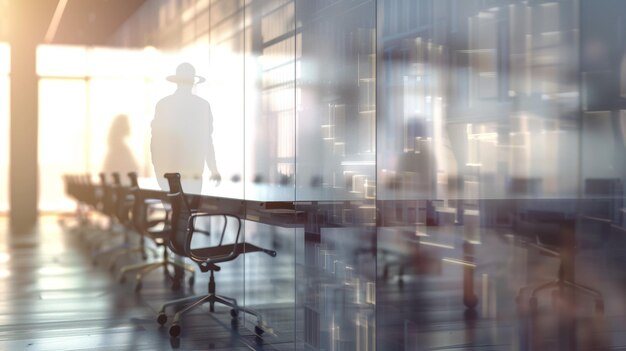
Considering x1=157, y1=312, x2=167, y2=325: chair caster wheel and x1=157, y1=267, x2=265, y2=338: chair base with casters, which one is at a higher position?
x1=157, y1=267, x2=265, y2=338: chair base with casters

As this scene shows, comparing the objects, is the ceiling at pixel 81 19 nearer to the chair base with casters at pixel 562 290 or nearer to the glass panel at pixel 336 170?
the glass panel at pixel 336 170

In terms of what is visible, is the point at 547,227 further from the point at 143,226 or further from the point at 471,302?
the point at 143,226

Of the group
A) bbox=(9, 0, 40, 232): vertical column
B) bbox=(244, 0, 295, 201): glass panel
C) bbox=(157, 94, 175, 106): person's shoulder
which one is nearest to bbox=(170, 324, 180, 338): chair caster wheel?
bbox=(244, 0, 295, 201): glass panel

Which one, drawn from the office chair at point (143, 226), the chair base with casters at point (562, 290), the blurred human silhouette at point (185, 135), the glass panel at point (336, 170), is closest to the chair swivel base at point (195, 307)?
the blurred human silhouette at point (185, 135)

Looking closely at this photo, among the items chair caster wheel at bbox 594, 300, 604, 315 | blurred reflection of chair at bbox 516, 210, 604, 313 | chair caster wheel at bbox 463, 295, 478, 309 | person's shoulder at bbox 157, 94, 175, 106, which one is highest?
person's shoulder at bbox 157, 94, 175, 106

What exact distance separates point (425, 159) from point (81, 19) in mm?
5191

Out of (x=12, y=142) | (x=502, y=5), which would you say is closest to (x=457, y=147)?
(x=502, y=5)

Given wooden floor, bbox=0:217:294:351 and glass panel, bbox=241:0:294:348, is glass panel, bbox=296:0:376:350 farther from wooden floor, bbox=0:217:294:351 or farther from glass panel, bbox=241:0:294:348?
wooden floor, bbox=0:217:294:351

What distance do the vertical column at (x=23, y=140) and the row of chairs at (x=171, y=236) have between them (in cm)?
291

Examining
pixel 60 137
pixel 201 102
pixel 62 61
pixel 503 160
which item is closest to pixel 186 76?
pixel 201 102

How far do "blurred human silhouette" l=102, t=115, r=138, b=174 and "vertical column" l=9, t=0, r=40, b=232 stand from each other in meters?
2.61

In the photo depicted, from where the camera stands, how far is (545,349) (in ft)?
12.5

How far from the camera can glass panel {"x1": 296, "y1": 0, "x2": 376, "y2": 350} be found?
3.04m

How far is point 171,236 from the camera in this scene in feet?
15.1
